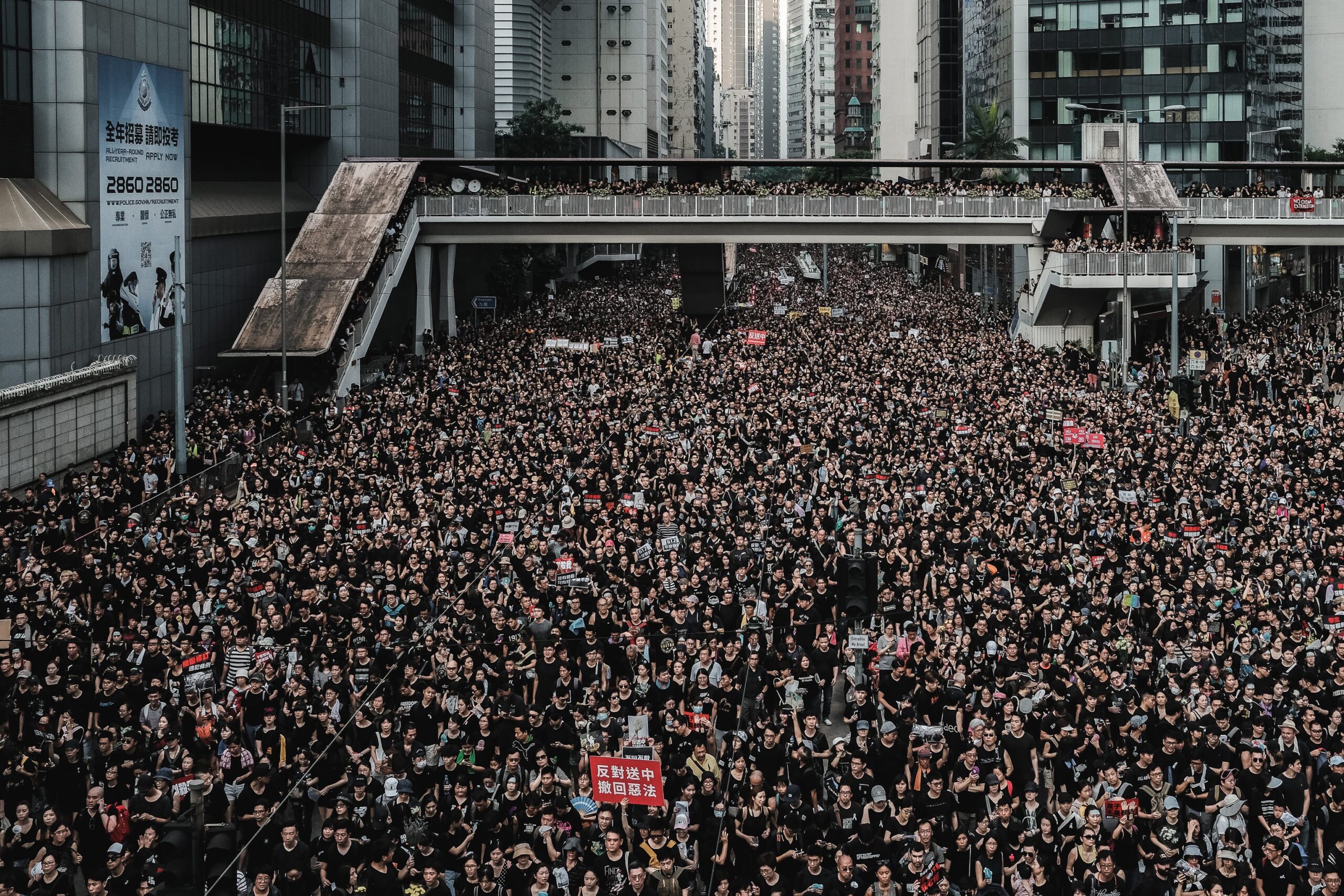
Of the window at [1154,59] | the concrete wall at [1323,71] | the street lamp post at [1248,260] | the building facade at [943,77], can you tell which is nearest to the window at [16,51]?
the street lamp post at [1248,260]

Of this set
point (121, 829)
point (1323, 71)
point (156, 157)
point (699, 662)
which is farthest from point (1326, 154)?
point (121, 829)

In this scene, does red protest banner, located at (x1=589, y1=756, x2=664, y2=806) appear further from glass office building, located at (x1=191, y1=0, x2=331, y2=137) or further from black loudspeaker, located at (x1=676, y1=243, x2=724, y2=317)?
black loudspeaker, located at (x1=676, y1=243, x2=724, y2=317)

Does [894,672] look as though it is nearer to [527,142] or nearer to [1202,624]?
[1202,624]

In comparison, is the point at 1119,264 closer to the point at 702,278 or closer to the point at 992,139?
A: the point at 702,278

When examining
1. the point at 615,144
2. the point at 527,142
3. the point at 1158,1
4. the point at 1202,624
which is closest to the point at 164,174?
the point at 1202,624

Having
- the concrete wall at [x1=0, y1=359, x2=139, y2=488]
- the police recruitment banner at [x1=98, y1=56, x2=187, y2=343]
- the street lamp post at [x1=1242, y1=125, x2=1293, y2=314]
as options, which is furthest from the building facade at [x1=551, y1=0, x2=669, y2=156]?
the concrete wall at [x1=0, y1=359, x2=139, y2=488]

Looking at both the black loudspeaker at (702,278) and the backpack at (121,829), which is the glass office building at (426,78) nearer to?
the black loudspeaker at (702,278)
